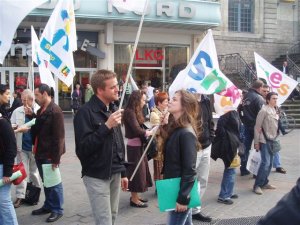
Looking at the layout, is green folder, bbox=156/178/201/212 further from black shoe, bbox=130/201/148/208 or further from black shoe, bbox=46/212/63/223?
black shoe, bbox=130/201/148/208

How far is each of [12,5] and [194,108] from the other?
238 centimetres

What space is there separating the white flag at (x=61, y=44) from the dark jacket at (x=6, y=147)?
125 cm

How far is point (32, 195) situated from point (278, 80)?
517cm

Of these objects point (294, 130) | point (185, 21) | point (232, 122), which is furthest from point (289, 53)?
point (232, 122)

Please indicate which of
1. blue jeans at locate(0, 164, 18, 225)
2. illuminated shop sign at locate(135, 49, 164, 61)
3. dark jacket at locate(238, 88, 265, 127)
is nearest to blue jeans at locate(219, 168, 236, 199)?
dark jacket at locate(238, 88, 265, 127)

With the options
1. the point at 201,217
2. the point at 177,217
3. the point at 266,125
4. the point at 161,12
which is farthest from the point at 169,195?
the point at 161,12

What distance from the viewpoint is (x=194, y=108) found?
3740 mm

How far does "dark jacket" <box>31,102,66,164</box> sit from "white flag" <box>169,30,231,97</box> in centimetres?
151

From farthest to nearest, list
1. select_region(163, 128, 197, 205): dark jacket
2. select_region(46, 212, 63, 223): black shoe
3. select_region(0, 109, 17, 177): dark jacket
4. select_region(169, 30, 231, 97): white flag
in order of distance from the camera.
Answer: select_region(46, 212, 63, 223): black shoe < select_region(169, 30, 231, 97): white flag < select_region(0, 109, 17, 177): dark jacket < select_region(163, 128, 197, 205): dark jacket

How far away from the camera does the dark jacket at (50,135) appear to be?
523 centimetres

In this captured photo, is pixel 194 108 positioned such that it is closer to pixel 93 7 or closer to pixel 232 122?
pixel 232 122

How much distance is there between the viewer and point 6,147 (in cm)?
418

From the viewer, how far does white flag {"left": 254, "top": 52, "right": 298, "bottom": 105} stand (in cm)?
802

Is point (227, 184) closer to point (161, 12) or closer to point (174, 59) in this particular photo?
point (161, 12)
